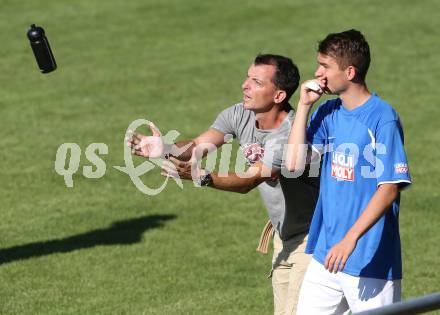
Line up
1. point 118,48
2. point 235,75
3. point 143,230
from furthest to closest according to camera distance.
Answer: point 118,48 < point 235,75 < point 143,230

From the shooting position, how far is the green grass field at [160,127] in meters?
8.94

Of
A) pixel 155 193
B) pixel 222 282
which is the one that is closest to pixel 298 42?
pixel 155 193

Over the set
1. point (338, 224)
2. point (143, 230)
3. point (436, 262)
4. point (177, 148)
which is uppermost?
point (177, 148)

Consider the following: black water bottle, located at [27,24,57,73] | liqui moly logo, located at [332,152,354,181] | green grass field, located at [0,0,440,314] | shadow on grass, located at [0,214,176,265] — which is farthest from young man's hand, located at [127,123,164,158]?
shadow on grass, located at [0,214,176,265]

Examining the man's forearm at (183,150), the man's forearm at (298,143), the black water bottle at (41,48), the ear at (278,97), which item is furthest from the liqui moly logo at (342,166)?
the black water bottle at (41,48)

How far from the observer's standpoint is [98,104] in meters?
14.5

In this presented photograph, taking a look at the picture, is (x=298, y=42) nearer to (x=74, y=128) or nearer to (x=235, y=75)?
(x=235, y=75)

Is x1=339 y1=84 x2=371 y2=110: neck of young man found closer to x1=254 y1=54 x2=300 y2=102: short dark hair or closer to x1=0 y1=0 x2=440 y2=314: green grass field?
x1=254 y1=54 x2=300 y2=102: short dark hair

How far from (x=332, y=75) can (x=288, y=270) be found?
1.65m

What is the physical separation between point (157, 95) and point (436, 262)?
20.8ft

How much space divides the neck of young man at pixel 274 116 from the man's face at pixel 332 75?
747 millimetres

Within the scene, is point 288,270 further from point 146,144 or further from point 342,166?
point 146,144

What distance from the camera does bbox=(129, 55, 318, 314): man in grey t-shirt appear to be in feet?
20.1

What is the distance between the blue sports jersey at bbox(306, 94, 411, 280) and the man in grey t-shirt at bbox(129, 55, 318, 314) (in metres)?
0.41
